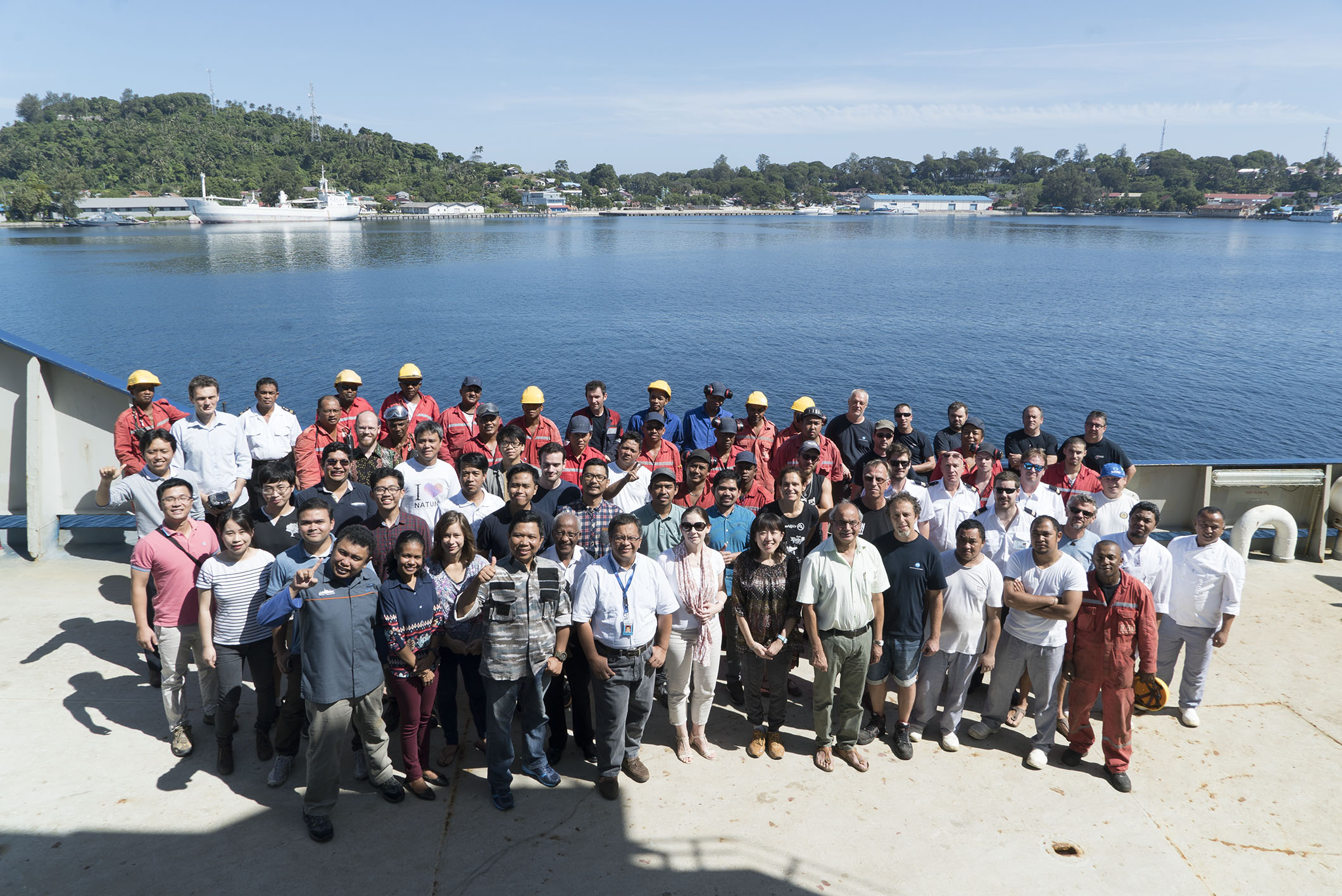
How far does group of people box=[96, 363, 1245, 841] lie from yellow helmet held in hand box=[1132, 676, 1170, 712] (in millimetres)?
39

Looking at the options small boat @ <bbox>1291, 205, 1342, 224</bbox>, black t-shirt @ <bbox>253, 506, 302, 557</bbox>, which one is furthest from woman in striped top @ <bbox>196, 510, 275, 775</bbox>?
small boat @ <bbox>1291, 205, 1342, 224</bbox>

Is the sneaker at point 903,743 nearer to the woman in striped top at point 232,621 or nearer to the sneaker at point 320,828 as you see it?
the sneaker at point 320,828

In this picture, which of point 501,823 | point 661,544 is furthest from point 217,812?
point 661,544

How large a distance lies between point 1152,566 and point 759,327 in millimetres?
36118

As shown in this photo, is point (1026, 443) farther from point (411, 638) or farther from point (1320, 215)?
point (1320, 215)

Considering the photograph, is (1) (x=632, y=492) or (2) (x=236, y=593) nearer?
(2) (x=236, y=593)

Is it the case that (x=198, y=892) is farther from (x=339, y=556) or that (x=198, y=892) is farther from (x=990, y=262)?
(x=990, y=262)

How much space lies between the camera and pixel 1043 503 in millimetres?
6777

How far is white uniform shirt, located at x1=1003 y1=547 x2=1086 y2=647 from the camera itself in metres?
5.43

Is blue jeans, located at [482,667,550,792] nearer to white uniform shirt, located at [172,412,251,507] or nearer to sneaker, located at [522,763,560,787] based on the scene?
sneaker, located at [522,763,560,787]

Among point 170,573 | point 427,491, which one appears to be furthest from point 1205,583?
point 170,573

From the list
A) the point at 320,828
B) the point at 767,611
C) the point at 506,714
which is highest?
the point at 767,611

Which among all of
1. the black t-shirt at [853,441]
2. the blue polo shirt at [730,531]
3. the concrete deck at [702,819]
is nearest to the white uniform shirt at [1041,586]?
the concrete deck at [702,819]

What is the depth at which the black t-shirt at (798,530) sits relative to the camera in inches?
227
